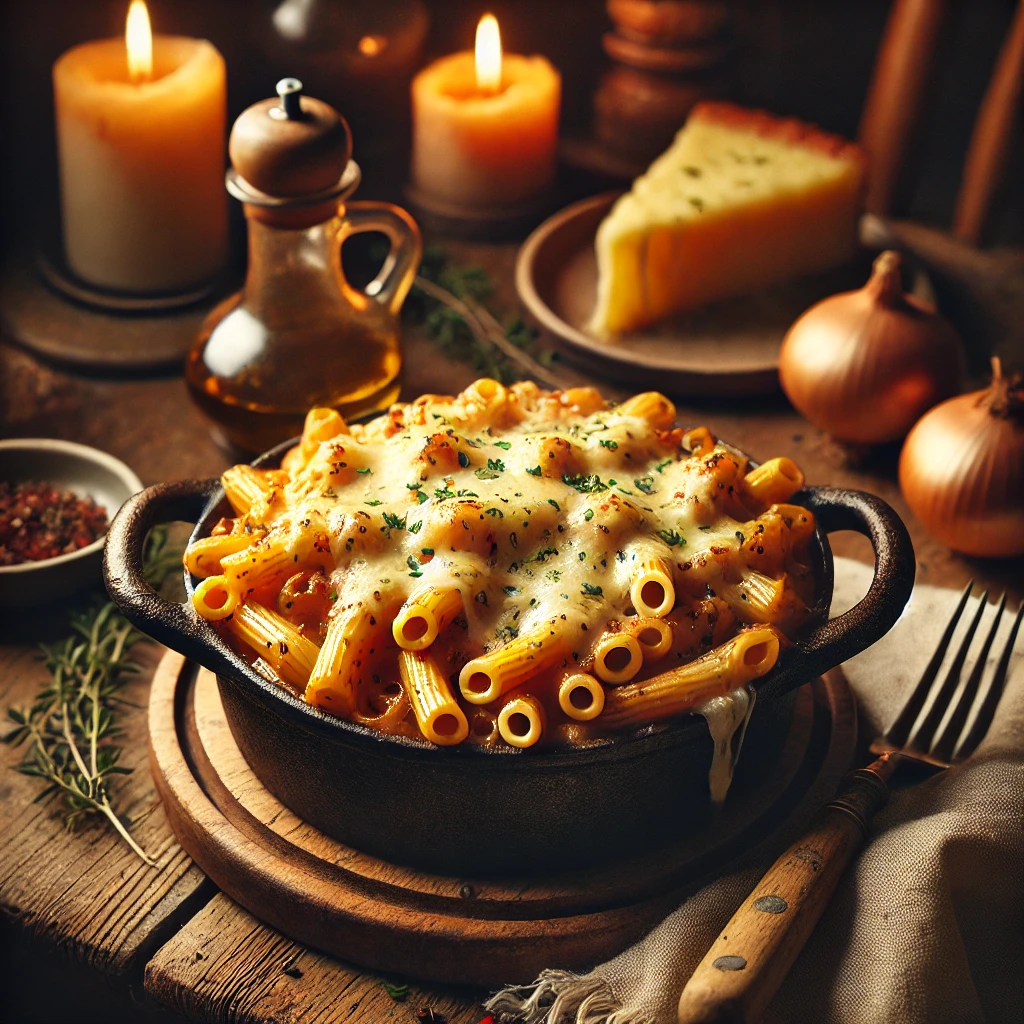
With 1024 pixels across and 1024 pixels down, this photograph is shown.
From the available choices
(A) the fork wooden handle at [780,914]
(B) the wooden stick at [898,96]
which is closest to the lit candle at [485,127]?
(B) the wooden stick at [898,96]

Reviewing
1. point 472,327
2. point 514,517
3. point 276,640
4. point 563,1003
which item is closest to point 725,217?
point 472,327

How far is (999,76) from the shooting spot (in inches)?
115

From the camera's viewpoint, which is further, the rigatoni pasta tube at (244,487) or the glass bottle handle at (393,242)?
the glass bottle handle at (393,242)

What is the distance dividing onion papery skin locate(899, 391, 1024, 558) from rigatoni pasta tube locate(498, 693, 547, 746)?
1012 millimetres

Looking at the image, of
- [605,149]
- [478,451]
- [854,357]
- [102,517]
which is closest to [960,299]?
[854,357]

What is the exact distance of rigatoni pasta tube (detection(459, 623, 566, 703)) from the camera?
1.42 meters

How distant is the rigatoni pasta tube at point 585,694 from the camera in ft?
4.67

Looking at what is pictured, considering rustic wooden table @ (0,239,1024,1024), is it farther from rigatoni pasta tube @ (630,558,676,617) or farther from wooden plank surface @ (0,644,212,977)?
rigatoni pasta tube @ (630,558,676,617)

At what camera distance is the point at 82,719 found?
190 centimetres

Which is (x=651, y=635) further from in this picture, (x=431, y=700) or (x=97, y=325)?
(x=97, y=325)

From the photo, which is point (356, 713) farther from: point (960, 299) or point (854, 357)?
point (960, 299)

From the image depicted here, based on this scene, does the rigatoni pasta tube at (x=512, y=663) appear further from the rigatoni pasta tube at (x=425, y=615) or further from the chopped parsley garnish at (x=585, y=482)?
the chopped parsley garnish at (x=585, y=482)

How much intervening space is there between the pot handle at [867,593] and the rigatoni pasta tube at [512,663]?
260 millimetres

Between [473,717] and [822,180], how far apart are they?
5.89ft
